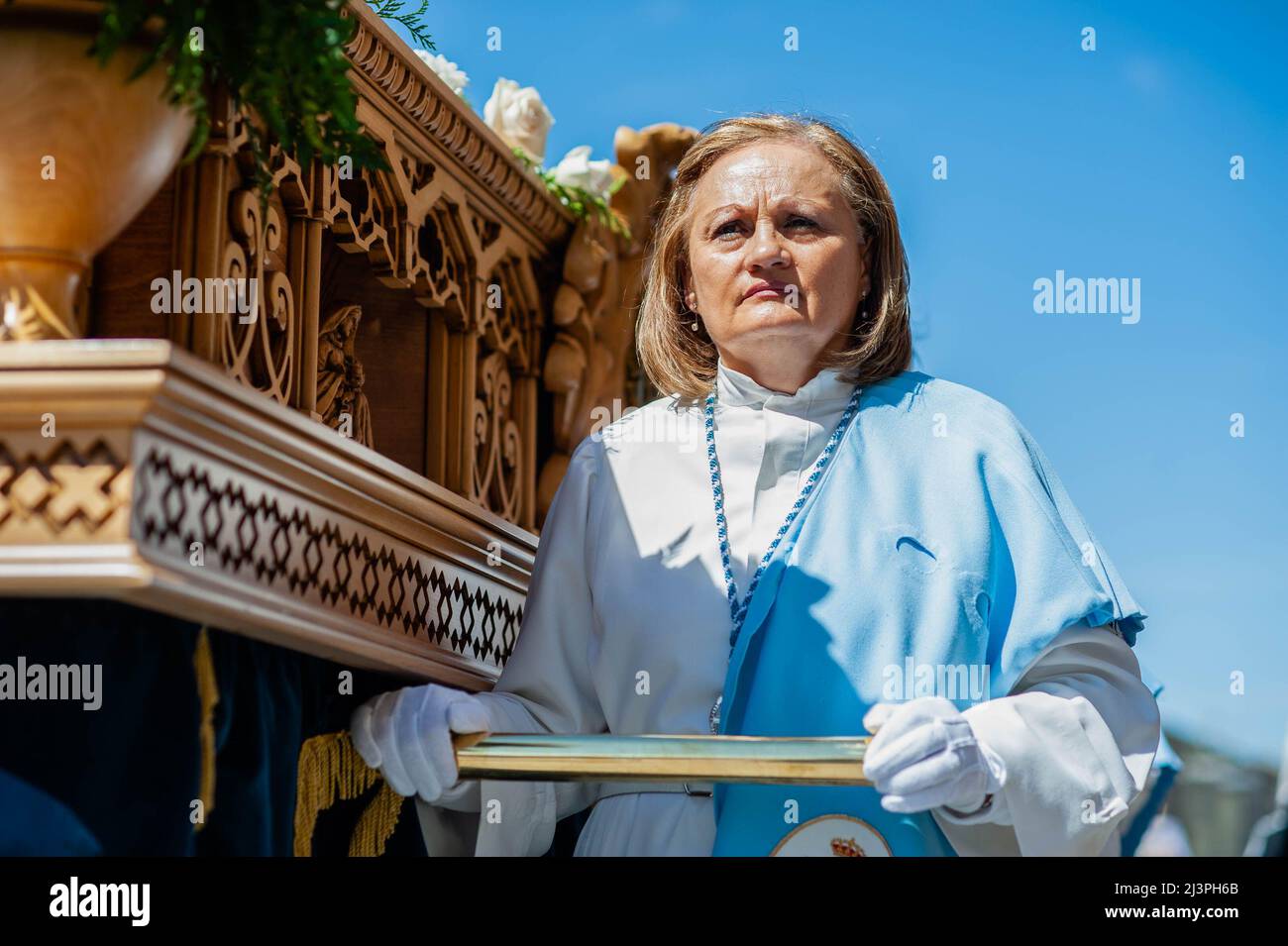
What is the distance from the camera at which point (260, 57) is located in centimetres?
209

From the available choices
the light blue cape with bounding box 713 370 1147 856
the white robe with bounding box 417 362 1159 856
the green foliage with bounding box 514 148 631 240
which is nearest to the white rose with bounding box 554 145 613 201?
the green foliage with bounding box 514 148 631 240

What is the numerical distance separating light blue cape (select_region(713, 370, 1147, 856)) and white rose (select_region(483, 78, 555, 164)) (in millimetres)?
1470

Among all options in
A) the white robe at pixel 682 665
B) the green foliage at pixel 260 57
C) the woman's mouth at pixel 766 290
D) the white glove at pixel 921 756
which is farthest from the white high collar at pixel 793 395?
the green foliage at pixel 260 57

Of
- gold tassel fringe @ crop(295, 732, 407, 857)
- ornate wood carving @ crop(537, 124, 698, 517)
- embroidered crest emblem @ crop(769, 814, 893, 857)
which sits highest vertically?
ornate wood carving @ crop(537, 124, 698, 517)

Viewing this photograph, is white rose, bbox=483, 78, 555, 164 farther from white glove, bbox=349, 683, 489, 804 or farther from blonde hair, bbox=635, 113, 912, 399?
white glove, bbox=349, 683, 489, 804

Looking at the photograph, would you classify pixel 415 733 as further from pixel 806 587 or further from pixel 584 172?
pixel 584 172

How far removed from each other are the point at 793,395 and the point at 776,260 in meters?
0.21

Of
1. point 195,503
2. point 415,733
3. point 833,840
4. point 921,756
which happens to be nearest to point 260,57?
point 195,503

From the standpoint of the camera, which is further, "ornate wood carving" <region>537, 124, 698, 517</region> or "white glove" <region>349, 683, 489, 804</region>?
"ornate wood carving" <region>537, 124, 698, 517</region>

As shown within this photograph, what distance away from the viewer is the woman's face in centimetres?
285

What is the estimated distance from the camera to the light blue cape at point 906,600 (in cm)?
249

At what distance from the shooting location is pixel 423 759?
92.4 inches

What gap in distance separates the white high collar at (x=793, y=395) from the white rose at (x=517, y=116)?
120 cm
